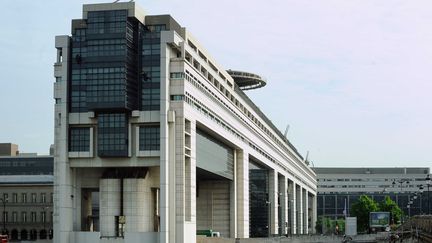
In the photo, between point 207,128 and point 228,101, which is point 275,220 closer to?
point 228,101

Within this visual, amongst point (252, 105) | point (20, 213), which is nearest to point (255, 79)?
point (252, 105)

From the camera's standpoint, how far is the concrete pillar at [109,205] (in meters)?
109

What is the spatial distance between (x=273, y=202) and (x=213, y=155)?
184 ft

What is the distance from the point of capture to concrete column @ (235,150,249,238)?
147 meters

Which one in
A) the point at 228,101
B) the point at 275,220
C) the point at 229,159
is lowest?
the point at 275,220

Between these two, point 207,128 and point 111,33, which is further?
point 207,128

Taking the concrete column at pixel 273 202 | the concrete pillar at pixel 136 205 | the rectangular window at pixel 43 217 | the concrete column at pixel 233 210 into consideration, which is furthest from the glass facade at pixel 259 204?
the concrete pillar at pixel 136 205

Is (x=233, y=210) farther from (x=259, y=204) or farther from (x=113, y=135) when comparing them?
(x=113, y=135)

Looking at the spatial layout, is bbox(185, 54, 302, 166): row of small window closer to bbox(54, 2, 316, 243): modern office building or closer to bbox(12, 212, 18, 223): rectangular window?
bbox(54, 2, 316, 243): modern office building

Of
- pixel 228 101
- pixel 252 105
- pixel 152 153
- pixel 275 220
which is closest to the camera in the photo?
pixel 152 153

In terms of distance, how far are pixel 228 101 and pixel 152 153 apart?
110 feet

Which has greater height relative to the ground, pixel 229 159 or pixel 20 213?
pixel 229 159

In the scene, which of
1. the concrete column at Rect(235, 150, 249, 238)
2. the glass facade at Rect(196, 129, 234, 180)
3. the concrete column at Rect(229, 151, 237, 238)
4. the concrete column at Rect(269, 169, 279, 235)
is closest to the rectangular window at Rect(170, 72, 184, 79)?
the glass facade at Rect(196, 129, 234, 180)

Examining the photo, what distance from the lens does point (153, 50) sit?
109688 millimetres
